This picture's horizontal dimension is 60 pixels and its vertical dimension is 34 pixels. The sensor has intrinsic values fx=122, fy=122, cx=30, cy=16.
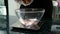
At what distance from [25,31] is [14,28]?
56 mm

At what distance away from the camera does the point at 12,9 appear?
753mm

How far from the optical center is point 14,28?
54 centimetres

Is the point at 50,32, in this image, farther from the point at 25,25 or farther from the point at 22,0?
the point at 22,0

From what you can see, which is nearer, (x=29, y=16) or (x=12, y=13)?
(x=29, y=16)

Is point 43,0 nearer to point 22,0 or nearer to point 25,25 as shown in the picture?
point 22,0

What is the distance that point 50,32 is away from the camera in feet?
1.65

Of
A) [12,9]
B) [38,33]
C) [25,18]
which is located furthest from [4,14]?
[38,33]

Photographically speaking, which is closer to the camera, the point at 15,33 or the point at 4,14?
the point at 15,33

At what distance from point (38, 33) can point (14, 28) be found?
0.11 metres

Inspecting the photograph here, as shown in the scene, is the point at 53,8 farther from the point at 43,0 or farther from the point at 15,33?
the point at 15,33

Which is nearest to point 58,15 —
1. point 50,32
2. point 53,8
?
point 53,8

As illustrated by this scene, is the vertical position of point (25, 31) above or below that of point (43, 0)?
below

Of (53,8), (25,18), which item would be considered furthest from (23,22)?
(53,8)

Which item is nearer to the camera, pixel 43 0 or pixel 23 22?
pixel 23 22
